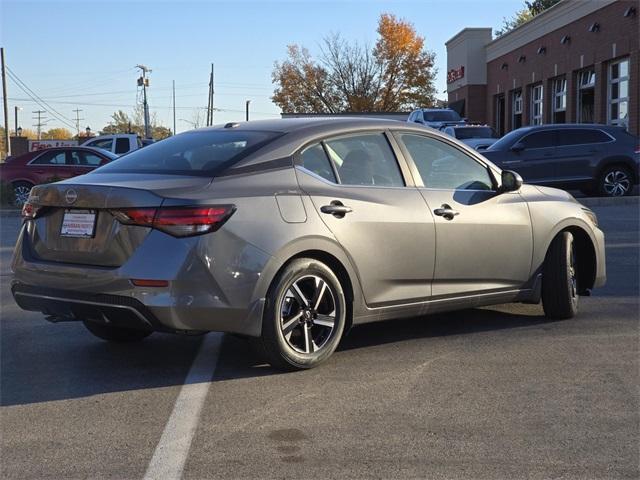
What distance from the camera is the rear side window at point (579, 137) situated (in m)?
18.1

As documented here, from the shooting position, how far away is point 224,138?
5727mm

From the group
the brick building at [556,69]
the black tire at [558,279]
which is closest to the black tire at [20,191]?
the black tire at [558,279]

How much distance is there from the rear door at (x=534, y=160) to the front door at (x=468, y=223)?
11798mm

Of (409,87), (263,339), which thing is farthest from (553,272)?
(409,87)

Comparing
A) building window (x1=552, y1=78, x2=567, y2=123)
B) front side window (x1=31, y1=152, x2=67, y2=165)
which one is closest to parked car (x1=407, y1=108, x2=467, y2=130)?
building window (x1=552, y1=78, x2=567, y2=123)

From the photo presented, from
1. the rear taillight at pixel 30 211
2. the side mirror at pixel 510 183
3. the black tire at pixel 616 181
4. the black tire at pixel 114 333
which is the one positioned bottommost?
the black tire at pixel 114 333

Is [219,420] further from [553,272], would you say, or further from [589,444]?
[553,272]

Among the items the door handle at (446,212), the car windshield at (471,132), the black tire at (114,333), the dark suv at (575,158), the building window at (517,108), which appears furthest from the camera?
the building window at (517,108)

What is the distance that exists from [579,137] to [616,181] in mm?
1261

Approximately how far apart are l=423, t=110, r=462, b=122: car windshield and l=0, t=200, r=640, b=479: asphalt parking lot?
1020 inches

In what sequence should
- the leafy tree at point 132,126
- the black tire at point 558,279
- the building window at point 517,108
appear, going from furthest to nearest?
the leafy tree at point 132,126
the building window at point 517,108
the black tire at point 558,279

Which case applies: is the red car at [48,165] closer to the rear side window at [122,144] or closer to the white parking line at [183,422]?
the rear side window at [122,144]

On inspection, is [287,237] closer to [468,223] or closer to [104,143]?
[468,223]

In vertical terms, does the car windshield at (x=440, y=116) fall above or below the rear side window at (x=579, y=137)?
above
